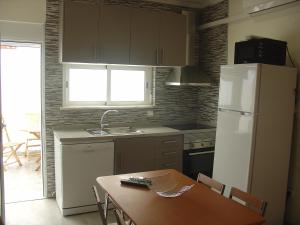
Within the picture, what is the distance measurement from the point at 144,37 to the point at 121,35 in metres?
0.31

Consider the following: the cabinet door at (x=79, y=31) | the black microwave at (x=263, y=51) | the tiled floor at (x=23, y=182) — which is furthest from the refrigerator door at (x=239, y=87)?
the tiled floor at (x=23, y=182)

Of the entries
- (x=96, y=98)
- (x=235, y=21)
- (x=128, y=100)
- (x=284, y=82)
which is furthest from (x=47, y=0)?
(x=284, y=82)

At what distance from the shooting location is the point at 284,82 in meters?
2.92

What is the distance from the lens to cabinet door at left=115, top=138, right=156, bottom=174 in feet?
11.4

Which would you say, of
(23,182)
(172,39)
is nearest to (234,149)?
(172,39)

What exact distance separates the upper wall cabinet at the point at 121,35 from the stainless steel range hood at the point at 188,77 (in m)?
0.14

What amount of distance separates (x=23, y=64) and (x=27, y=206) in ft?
→ 8.60

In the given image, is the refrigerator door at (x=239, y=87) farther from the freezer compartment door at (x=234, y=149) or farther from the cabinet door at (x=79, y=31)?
the cabinet door at (x=79, y=31)

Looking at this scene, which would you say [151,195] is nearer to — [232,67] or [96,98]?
[232,67]

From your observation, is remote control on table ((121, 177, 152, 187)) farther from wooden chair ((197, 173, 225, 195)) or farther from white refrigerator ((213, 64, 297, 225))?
white refrigerator ((213, 64, 297, 225))

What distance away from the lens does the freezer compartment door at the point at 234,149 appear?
113 inches

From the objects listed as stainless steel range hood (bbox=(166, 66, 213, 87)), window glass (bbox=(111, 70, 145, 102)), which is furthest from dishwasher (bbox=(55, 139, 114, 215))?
stainless steel range hood (bbox=(166, 66, 213, 87))

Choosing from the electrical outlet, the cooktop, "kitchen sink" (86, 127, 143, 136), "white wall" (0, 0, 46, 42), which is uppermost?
"white wall" (0, 0, 46, 42)

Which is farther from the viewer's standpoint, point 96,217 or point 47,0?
point 47,0
